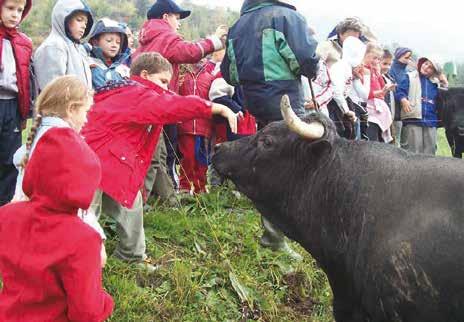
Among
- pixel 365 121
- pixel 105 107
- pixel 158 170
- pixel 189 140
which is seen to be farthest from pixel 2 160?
pixel 365 121

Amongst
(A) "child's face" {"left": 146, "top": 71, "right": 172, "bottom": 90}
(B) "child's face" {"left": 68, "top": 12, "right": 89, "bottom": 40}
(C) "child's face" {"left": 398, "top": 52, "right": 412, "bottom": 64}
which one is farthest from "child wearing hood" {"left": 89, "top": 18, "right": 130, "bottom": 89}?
(C) "child's face" {"left": 398, "top": 52, "right": 412, "bottom": 64}

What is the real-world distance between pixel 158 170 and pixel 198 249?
1075 mm

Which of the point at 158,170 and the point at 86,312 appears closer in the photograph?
the point at 86,312

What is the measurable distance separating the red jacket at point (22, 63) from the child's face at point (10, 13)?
6 cm

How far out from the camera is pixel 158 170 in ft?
18.6

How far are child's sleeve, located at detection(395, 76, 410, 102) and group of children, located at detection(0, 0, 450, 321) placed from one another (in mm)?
18

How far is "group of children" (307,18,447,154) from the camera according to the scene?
6367mm

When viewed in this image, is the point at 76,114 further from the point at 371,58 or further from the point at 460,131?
the point at 460,131

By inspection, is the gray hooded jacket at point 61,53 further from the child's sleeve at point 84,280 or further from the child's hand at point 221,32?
the child's sleeve at point 84,280

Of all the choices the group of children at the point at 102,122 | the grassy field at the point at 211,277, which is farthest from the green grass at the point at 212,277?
the group of children at the point at 102,122

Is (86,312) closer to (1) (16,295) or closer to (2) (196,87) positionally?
(1) (16,295)

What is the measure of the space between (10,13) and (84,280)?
2744 millimetres

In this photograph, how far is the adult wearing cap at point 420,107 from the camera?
28.6 ft

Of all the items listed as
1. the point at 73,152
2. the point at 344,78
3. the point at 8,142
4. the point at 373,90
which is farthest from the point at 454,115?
the point at 73,152
